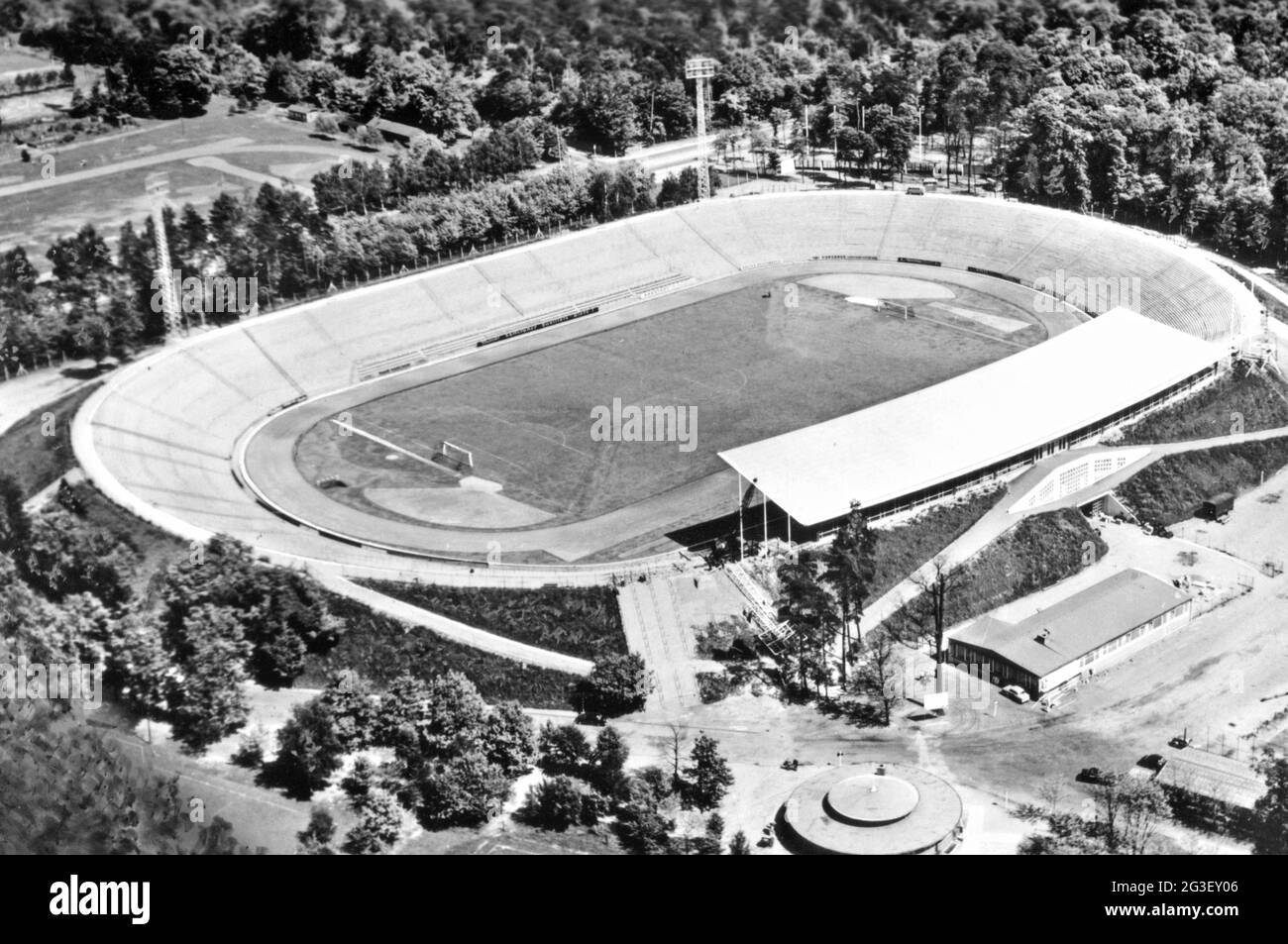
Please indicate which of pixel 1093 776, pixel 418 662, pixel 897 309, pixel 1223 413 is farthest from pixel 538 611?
pixel 897 309

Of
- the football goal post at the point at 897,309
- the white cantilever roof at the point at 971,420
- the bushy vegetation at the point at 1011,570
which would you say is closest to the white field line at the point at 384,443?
the white cantilever roof at the point at 971,420

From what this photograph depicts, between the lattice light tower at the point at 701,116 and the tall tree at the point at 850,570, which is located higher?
the lattice light tower at the point at 701,116

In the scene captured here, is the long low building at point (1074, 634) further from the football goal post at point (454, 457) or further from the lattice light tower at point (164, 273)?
the lattice light tower at point (164, 273)

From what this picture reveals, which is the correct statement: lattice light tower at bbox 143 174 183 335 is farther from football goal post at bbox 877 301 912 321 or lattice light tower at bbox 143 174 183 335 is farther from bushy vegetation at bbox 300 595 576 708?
football goal post at bbox 877 301 912 321
